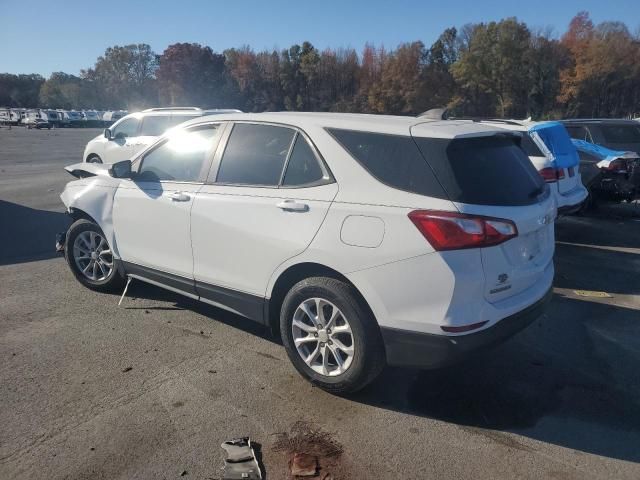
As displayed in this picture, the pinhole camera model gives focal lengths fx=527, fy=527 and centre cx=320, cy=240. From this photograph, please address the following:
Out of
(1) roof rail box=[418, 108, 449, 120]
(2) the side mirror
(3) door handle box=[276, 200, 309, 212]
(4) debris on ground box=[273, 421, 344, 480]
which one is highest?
(1) roof rail box=[418, 108, 449, 120]

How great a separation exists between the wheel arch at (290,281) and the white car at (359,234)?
1 cm

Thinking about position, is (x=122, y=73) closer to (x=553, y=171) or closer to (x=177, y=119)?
(x=177, y=119)

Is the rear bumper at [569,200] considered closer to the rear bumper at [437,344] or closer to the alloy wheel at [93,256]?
the rear bumper at [437,344]

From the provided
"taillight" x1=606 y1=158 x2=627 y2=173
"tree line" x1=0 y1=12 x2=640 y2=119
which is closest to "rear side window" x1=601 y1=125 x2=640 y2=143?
"taillight" x1=606 y1=158 x2=627 y2=173

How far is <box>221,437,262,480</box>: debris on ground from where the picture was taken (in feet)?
9.07

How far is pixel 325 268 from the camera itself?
348cm

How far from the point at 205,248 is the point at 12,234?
5541 millimetres

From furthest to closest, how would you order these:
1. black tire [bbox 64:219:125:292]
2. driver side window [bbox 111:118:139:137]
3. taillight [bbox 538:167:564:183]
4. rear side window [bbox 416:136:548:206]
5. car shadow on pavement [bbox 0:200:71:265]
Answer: driver side window [bbox 111:118:139:137] < taillight [bbox 538:167:564:183] < car shadow on pavement [bbox 0:200:71:265] < black tire [bbox 64:219:125:292] < rear side window [bbox 416:136:548:206]

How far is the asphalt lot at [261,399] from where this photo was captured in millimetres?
2891

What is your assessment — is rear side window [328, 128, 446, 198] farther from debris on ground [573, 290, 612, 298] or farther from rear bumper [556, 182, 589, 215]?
rear bumper [556, 182, 589, 215]

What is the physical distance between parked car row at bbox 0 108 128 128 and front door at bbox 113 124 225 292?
200 feet

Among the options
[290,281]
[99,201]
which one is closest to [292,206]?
[290,281]

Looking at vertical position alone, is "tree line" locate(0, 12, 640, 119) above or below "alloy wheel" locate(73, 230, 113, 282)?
above

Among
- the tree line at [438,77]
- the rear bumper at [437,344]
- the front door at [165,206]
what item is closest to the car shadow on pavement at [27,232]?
the front door at [165,206]
